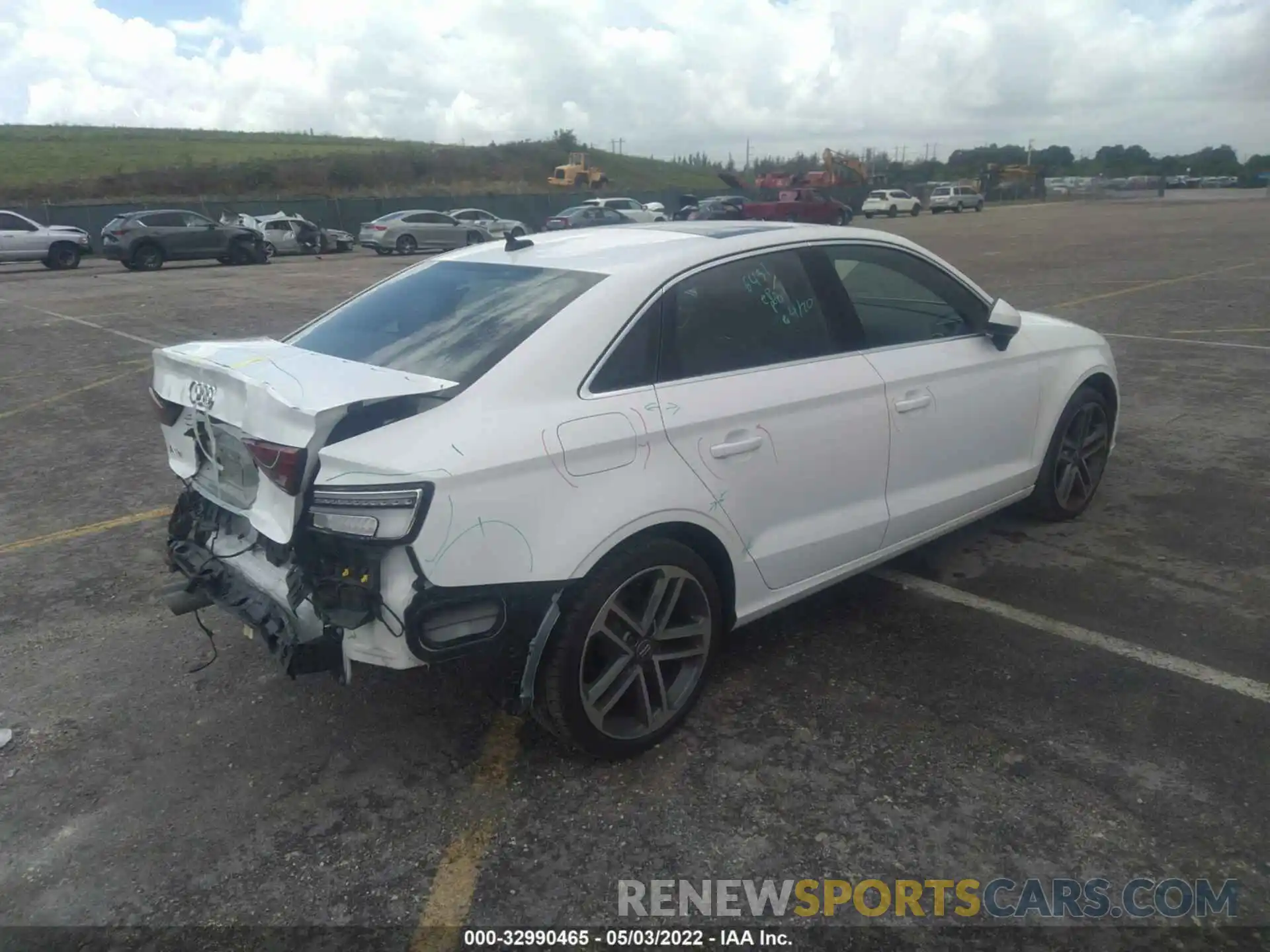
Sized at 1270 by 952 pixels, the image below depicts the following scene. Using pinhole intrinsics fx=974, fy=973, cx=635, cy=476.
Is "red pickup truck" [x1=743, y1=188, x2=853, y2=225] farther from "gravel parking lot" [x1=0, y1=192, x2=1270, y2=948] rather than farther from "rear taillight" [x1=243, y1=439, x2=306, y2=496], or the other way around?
"rear taillight" [x1=243, y1=439, x2=306, y2=496]

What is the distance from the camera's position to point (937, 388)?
13.3 ft

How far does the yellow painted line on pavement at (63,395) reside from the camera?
8.24m

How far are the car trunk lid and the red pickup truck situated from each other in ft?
119

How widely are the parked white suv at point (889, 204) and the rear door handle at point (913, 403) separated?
50.6 meters

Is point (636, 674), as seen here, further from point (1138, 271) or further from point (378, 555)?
point (1138, 271)

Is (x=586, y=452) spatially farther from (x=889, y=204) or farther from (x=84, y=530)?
(x=889, y=204)

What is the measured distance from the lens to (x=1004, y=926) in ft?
8.21

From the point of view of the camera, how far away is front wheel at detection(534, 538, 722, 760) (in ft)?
9.60

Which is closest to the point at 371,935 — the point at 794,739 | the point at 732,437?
the point at 794,739

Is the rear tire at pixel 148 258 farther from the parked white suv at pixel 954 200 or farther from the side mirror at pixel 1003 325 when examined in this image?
the parked white suv at pixel 954 200

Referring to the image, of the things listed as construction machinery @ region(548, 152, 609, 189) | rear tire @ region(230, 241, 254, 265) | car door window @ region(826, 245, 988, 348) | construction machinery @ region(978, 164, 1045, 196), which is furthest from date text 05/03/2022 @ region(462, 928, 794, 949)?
construction machinery @ region(978, 164, 1045, 196)

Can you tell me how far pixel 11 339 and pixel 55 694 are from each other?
1089cm

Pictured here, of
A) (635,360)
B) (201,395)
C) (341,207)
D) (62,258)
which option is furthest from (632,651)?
(341,207)

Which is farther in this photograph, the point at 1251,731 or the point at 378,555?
the point at 1251,731
